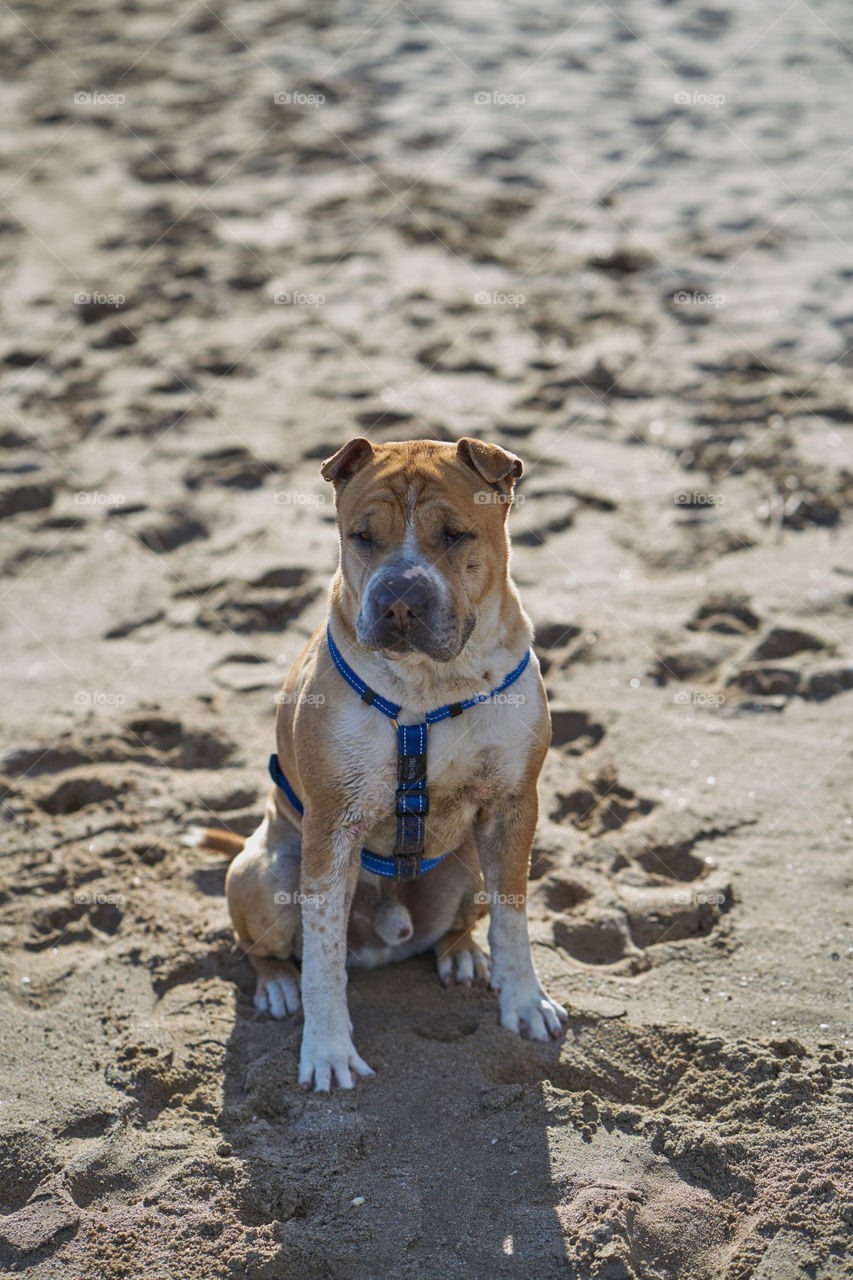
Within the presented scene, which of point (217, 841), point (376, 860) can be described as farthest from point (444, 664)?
point (217, 841)

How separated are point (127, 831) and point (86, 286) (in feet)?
Result: 22.1

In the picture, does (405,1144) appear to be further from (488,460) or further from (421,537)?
(488,460)

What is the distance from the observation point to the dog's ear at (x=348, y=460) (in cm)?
415

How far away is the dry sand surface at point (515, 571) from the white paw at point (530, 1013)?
7 centimetres

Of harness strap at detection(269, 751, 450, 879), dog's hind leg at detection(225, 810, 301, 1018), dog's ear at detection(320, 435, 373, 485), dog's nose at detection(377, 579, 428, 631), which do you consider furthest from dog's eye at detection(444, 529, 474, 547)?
dog's hind leg at detection(225, 810, 301, 1018)

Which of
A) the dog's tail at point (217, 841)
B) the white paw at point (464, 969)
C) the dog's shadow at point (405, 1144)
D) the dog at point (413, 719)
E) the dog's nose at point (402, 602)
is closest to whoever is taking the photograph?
the dog's shadow at point (405, 1144)

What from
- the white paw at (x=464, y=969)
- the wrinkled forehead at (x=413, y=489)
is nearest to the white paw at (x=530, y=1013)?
the white paw at (x=464, y=969)

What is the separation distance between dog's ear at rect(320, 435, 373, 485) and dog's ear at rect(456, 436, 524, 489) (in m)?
0.33

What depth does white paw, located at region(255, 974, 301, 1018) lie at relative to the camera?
14.8 feet

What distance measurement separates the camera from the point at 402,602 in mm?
3738

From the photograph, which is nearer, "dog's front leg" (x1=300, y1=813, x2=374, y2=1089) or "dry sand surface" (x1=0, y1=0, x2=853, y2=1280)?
"dry sand surface" (x1=0, y1=0, x2=853, y2=1280)

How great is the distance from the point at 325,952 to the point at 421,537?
1.49m

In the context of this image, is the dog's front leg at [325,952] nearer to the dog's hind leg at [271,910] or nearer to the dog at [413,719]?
the dog at [413,719]

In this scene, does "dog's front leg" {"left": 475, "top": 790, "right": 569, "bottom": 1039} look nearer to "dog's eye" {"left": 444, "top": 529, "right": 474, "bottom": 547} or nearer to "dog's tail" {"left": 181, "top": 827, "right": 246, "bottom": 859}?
"dog's eye" {"left": 444, "top": 529, "right": 474, "bottom": 547}
